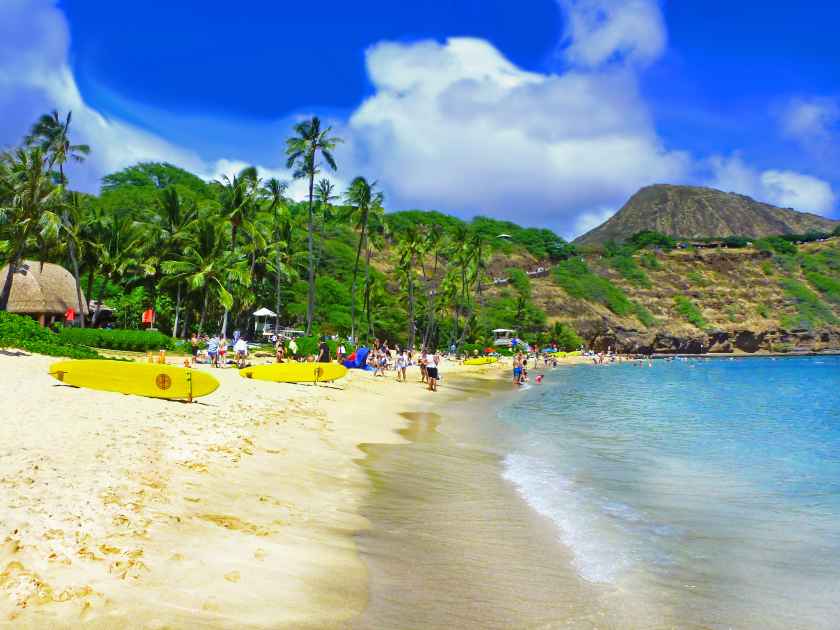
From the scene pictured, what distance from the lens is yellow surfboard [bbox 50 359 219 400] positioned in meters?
11.4

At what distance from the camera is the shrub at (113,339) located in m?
23.9

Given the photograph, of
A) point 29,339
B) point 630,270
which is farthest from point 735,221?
point 29,339

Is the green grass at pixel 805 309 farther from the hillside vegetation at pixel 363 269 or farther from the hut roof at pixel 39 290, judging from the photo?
the hut roof at pixel 39 290

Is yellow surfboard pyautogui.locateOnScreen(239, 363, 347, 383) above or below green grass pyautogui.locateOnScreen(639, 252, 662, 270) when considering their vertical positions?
below

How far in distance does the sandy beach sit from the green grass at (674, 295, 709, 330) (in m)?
99.1

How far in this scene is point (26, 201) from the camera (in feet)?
75.0

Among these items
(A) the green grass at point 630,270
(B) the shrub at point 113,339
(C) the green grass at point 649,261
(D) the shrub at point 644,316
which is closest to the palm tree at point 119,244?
(B) the shrub at point 113,339

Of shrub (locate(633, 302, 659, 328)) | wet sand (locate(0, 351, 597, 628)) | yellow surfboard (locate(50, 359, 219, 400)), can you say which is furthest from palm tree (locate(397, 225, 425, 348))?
shrub (locate(633, 302, 659, 328))

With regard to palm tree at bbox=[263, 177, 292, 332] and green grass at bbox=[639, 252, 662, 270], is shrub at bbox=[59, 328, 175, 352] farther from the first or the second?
green grass at bbox=[639, 252, 662, 270]

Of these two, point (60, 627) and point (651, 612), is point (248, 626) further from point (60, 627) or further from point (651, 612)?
point (651, 612)

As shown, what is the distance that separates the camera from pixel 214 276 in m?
34.5

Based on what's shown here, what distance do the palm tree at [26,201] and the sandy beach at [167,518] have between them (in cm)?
1420

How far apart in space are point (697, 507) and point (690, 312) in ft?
328

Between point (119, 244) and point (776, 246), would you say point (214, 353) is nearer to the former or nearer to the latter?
point (119, 244)
